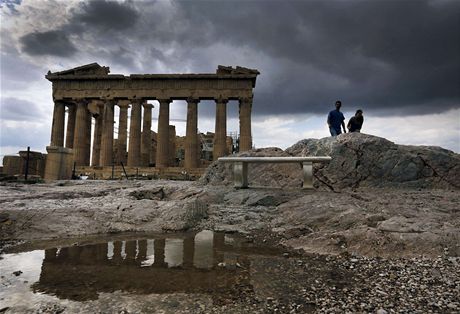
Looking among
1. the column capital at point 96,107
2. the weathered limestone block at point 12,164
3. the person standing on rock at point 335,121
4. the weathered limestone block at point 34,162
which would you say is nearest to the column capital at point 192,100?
the column capital at point 96,107

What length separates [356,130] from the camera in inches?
405

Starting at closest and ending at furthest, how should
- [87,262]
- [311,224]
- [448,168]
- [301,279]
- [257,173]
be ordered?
1. [301,279]
2. [87,262]
3. [311,224]
4. [448,168]
5. [257,173]

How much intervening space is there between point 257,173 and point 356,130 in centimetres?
356

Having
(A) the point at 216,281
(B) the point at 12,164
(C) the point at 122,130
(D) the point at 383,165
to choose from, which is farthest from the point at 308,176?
(C) the point at 122,130

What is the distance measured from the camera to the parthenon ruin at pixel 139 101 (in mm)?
28672

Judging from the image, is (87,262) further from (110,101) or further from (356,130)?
(110,101)

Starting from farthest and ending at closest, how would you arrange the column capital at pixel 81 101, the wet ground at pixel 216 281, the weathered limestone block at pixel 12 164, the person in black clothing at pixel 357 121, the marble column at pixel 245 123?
the column capital at pixel 81 101
the marble column at pixel 245 123
the weathered limestone block at pixel 12 164
the person in black clothing at pixel 357 121
the wet ground at pixel 216 281

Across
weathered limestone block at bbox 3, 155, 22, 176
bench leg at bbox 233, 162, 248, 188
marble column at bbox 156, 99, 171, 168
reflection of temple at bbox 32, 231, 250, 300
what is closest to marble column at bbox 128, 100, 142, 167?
marble column at bbox 156, 99, 171, 168

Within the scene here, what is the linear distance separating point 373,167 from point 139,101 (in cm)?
2526

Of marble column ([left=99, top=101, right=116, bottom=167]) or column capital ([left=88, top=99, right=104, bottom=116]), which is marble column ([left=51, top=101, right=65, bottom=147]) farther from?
marble column ([left=99, top=101, right=116, bottom=167])

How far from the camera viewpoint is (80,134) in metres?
29.7

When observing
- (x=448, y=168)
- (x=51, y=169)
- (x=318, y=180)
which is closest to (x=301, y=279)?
(x=318, y=180)

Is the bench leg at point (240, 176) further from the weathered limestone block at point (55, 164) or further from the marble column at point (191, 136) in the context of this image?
the marble column at point (191, 136)

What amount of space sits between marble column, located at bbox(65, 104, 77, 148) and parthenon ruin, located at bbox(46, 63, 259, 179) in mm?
99
